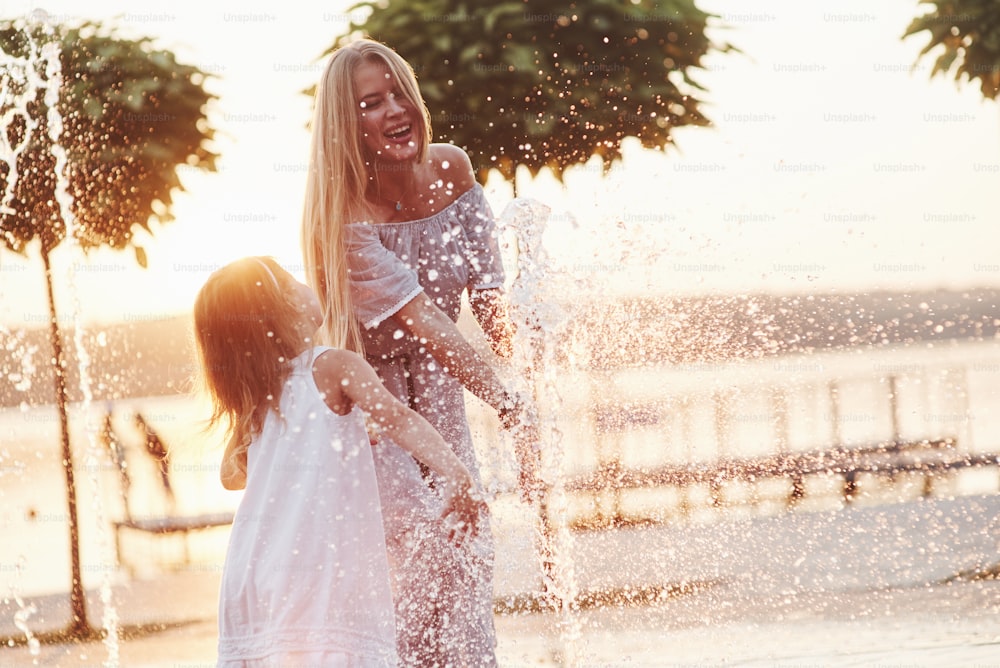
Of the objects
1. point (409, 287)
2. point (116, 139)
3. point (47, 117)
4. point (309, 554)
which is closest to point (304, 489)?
point (309, 554)

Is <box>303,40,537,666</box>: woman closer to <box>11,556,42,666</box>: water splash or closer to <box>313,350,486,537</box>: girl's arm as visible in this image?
<box>313,350,486,537</box>: girl's arm

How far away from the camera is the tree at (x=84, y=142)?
19.8 ft

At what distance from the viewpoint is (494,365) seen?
2789 millimetres

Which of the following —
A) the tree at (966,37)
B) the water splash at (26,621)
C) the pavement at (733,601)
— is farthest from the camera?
the tree at (966,37)

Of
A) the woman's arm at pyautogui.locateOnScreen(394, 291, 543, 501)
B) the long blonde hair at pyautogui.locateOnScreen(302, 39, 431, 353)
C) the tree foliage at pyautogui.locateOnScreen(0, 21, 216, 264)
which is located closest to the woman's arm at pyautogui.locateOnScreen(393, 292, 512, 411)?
the woman's arm at pyautogui.locateOnScreen(394, 291, 543, 501)

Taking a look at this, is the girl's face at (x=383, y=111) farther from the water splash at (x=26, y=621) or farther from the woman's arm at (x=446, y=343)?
the water splash at (x=26, y=621)

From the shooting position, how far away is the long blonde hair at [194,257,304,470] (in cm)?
271

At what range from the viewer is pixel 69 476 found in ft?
20.6

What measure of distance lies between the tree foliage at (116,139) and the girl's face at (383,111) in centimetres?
412

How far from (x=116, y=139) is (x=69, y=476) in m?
2.03

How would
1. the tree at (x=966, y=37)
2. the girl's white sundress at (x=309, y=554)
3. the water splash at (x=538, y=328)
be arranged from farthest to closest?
1. the tree at (x=966, y=37)
2. the water splash at (x=538, y=328)
3. the girl's white sundress at (x=309, y=554)

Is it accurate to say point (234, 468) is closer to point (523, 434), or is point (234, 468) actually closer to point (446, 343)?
point (446, 343)

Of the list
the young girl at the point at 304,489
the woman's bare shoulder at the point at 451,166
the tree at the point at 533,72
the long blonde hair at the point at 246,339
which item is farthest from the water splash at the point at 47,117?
the woman's bare shoulder at the point at 451,166

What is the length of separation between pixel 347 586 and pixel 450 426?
0.48 m
